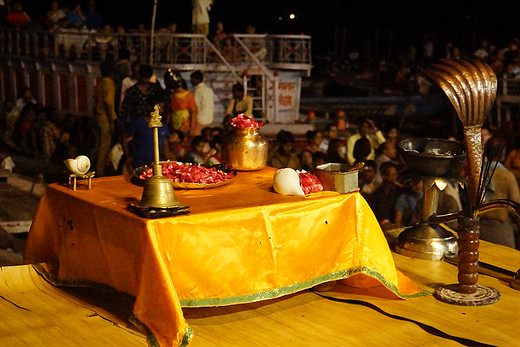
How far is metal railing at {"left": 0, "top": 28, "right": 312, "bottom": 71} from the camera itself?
13914mm

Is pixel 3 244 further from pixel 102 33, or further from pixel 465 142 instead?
pixel 102 33

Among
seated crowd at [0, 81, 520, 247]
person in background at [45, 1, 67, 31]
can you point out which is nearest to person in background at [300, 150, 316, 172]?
seated crowd at [0, 81, 520, 247]

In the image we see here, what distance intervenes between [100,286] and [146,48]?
10.7 m

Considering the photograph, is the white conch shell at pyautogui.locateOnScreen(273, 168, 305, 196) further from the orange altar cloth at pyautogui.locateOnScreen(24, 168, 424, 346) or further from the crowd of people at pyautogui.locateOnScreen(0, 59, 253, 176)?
the crowd of people at pyautogui.locateOnScreen(0, 59, 253, 176)

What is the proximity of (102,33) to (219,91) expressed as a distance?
8.49 ft

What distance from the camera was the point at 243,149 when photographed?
14.5 ft

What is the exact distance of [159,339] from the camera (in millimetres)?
3348

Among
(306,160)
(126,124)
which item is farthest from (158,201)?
(306,160)

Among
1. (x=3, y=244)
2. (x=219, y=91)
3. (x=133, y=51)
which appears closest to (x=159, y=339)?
(x=3, y=244)

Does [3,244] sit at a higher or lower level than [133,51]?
lower

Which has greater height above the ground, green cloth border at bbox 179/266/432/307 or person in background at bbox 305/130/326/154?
person in background at bbox 305/130/326/154

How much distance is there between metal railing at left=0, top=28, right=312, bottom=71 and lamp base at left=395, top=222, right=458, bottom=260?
8983 mm

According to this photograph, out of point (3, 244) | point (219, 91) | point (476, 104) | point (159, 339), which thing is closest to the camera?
point (159, 339)

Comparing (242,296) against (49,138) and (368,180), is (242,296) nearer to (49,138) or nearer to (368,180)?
Answer: (368,180)
